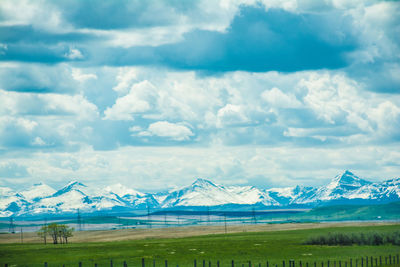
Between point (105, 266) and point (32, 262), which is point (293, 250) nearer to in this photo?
point (105, 266)

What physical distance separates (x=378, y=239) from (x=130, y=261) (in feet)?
216

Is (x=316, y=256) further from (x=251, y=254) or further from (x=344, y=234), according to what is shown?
(x=344, y=234)

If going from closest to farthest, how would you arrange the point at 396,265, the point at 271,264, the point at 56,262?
the point at 396,265 < the point at 271,264 < the point at 56,262

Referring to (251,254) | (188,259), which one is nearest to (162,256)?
(188,259)

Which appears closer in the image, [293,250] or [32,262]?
[32,262]

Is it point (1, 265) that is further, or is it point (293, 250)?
point (293, 250)

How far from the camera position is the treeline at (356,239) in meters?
152

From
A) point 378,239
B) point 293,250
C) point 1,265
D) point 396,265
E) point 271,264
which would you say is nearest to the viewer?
point 396,265

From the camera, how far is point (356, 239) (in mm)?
156750

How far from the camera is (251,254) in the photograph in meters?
130

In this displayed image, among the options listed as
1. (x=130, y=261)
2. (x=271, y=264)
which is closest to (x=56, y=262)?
(x=130, y=261)

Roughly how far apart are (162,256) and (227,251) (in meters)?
16.8

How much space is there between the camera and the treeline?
15250 centimetres

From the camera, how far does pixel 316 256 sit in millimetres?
121688
